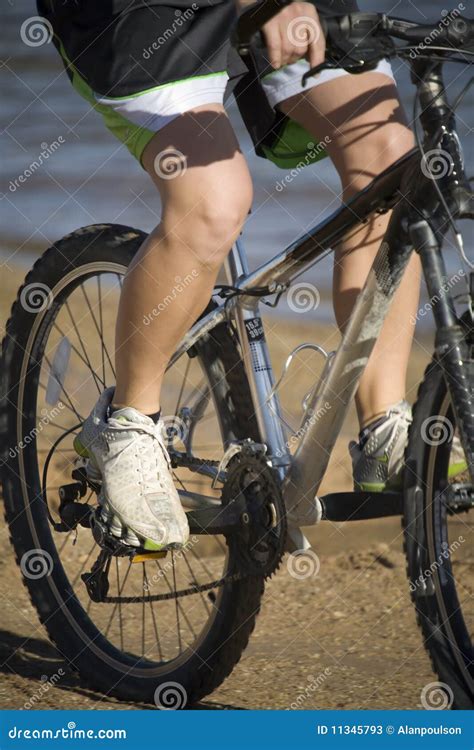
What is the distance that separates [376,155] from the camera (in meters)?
2.04

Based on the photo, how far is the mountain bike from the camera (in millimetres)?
1646

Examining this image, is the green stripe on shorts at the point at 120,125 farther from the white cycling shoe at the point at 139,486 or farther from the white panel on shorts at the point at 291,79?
the white cycling shoe at the point at 139,486

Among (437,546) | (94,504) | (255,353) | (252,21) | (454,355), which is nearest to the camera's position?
(252,21)

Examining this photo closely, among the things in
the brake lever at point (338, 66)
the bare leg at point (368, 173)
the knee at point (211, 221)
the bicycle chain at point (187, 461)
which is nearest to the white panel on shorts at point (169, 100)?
the knee at point (211, 221)

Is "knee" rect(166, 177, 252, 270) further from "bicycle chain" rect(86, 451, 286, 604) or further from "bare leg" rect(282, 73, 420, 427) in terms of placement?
"bicycle chain" rect(86, 451, 286, 604)

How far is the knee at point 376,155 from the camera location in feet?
6.61

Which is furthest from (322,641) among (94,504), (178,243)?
(178,243)

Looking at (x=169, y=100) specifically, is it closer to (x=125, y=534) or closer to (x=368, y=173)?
(x=368, y=173)

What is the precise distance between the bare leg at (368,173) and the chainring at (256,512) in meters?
0.19

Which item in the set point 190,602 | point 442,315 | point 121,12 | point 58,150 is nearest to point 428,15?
point 58,150

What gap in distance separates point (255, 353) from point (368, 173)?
1.19 feet

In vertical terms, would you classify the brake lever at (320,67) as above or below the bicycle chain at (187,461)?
above

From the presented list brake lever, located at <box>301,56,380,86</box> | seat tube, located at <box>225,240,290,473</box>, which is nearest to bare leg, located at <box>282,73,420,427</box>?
seat tube, located at <box>225,240,290,473</box>

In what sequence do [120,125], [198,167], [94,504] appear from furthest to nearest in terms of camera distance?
[94,504]
[120,125]
[198,167]
